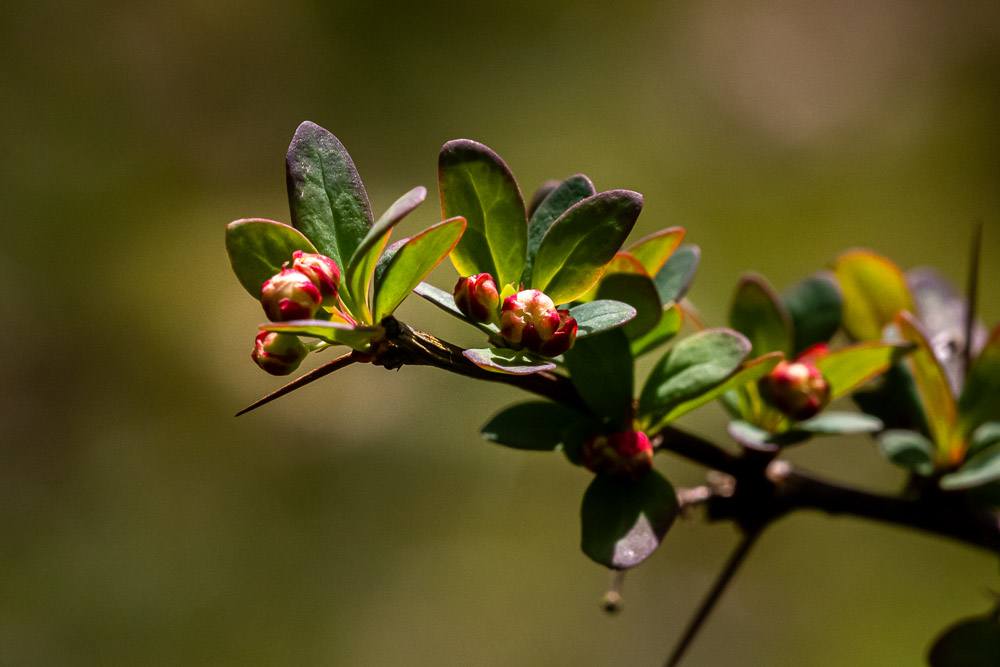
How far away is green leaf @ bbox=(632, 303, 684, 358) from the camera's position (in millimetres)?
458

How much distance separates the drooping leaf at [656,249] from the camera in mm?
453

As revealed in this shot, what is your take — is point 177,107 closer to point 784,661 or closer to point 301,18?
point 301,18

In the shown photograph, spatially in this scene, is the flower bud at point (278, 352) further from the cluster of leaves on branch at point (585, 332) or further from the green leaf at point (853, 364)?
the green leaf at point (853, 364)

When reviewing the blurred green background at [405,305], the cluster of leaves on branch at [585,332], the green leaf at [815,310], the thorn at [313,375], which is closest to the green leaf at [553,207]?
the cluster of leaves on branch at [585,332]

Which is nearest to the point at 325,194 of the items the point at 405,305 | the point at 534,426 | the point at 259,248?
the point at 259,248

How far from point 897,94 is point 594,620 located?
1.53 m

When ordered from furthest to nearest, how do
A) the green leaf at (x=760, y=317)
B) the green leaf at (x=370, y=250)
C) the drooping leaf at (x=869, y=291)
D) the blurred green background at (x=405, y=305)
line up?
the blurred green background at (x=405, y=305) < the drooping leaf at (x=869, y=291) < the green leaf at (x=760, y=317) < the green leaf at (x=370, y=250)

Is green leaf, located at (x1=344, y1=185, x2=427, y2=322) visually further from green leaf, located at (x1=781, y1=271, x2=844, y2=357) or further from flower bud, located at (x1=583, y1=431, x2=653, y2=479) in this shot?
green leaf, located at (x1=781, y1=271, x2=844, y2=357)

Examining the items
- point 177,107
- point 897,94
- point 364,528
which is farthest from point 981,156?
point 177,107

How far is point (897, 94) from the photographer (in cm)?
205

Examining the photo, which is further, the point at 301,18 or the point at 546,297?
the point at 301,18

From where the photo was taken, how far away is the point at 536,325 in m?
0.36

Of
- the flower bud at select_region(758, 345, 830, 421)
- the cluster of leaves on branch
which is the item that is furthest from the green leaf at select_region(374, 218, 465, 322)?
the flower bud at select_region(758, 345, 830, 421)

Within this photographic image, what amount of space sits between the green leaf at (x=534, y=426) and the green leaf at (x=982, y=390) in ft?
0.95
